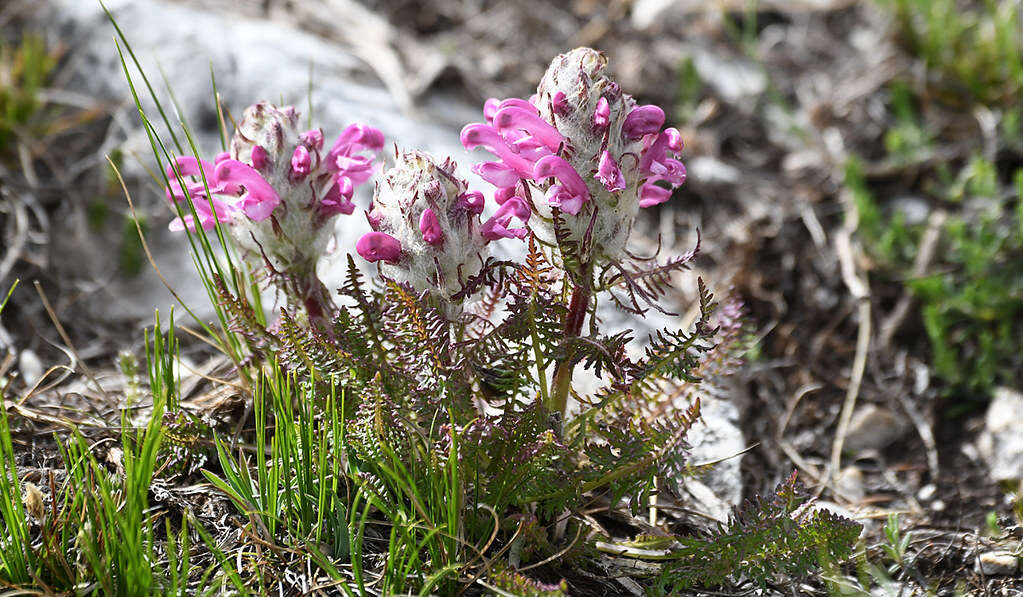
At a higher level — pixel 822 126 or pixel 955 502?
pixel 822 126

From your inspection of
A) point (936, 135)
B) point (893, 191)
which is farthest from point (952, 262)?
point (936, 135)

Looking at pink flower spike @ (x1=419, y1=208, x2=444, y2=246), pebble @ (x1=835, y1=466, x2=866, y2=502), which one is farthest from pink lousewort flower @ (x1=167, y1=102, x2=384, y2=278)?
pebble @ (x1=835, y1=466, x2=866, y2=502)

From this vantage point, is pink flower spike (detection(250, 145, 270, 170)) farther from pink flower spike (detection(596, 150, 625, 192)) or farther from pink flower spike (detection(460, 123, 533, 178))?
pink flower spike (detection(596, 150, 625, 192))

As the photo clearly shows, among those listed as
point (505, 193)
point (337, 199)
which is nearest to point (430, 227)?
point (505, 193)

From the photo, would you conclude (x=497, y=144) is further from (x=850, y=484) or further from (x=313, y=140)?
(x=850, y=484)

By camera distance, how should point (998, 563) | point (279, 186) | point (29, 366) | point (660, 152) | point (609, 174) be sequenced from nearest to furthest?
point (609, 174) → point (660, 152) → point (279, 186) → point (998, 563) → point (29, 366)

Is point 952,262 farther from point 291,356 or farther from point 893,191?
point 291,356
